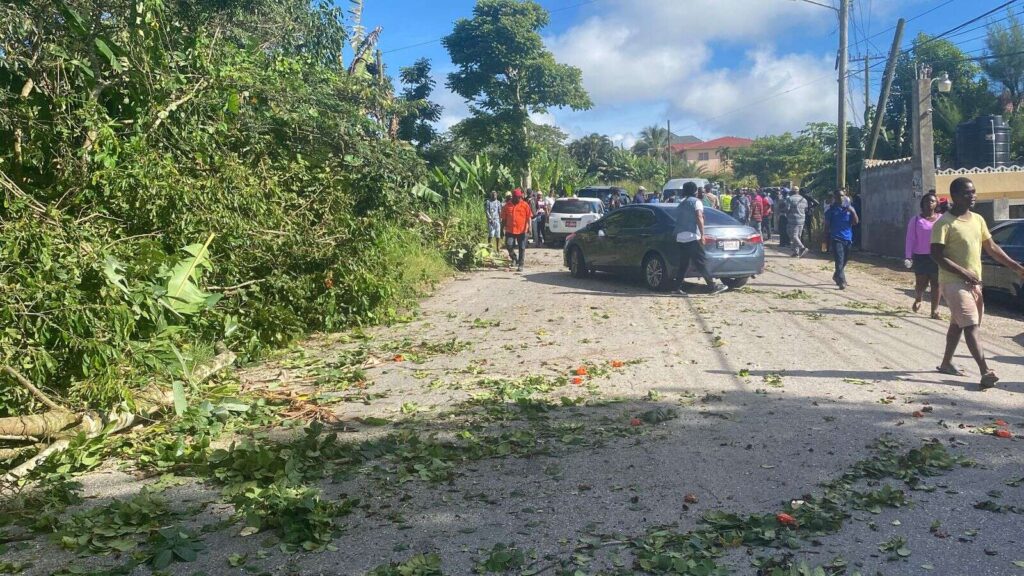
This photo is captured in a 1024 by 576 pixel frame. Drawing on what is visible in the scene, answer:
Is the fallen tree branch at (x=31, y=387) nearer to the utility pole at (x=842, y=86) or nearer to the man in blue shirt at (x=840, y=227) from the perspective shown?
the man in blue shirt at (x=840, y=227)

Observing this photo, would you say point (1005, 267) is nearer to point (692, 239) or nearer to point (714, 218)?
point (714, 218)

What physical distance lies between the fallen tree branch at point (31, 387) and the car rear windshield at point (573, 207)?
20.9 m

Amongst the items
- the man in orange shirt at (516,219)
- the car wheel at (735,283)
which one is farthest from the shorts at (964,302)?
the man in orange shirt at (516,219)

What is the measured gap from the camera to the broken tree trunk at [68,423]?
5393mm

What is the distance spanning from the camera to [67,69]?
25.0 ft

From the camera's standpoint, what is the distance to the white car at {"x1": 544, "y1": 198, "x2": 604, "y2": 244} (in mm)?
25453

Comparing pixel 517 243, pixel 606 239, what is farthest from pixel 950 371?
pixel 517 243

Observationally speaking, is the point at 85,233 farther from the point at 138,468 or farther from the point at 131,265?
the point at 138,468

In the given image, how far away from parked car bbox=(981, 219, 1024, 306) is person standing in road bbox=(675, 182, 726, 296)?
3.90 m

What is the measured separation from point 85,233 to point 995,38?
42277 mm

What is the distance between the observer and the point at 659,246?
1407cm

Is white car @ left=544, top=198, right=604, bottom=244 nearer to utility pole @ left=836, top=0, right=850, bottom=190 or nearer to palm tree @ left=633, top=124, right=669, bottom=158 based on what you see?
utility pole @ left=836, top=0, right=850, bottom=190

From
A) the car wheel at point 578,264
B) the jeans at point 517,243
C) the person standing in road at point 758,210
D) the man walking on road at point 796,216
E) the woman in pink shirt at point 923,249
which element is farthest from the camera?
the person standing in road at point 758,210

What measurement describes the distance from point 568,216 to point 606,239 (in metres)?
10.2
